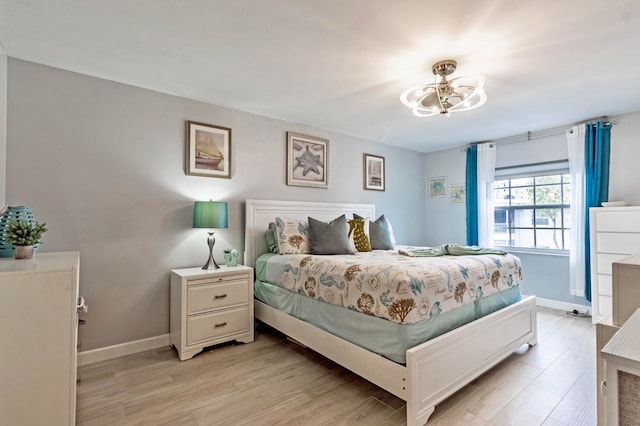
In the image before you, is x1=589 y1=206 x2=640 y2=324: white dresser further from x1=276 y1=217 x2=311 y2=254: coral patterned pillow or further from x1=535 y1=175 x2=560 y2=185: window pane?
x1=276 y1=217 x2=311 y2=254: coral patterned pillow

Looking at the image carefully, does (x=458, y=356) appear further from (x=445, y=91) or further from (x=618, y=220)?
(x=618, y=220)

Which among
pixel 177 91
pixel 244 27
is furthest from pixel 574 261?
pixel 177 91

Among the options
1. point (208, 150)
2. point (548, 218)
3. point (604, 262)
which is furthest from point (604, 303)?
point (208, 150)

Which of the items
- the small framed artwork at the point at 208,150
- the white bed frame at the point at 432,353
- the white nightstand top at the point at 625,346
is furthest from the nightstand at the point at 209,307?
the white nightstand top at the point at 625,346

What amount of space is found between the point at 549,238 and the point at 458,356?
3187mm

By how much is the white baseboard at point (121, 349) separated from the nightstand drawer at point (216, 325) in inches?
17.5

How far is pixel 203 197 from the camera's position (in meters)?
3.05

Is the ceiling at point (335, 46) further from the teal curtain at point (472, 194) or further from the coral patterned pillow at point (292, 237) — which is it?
the teal curtain at point (472, 194)

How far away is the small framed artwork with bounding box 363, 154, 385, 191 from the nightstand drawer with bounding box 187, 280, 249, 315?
8.05ft

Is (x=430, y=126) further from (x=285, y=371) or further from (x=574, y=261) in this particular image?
(x=285, y=371)

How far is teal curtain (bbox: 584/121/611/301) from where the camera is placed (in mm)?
3494

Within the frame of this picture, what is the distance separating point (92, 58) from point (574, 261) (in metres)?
5.28

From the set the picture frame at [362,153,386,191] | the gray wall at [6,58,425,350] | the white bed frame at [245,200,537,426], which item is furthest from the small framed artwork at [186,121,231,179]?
the picture frame at [362,153,386,191]

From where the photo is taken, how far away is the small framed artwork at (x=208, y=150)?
2.96 m
